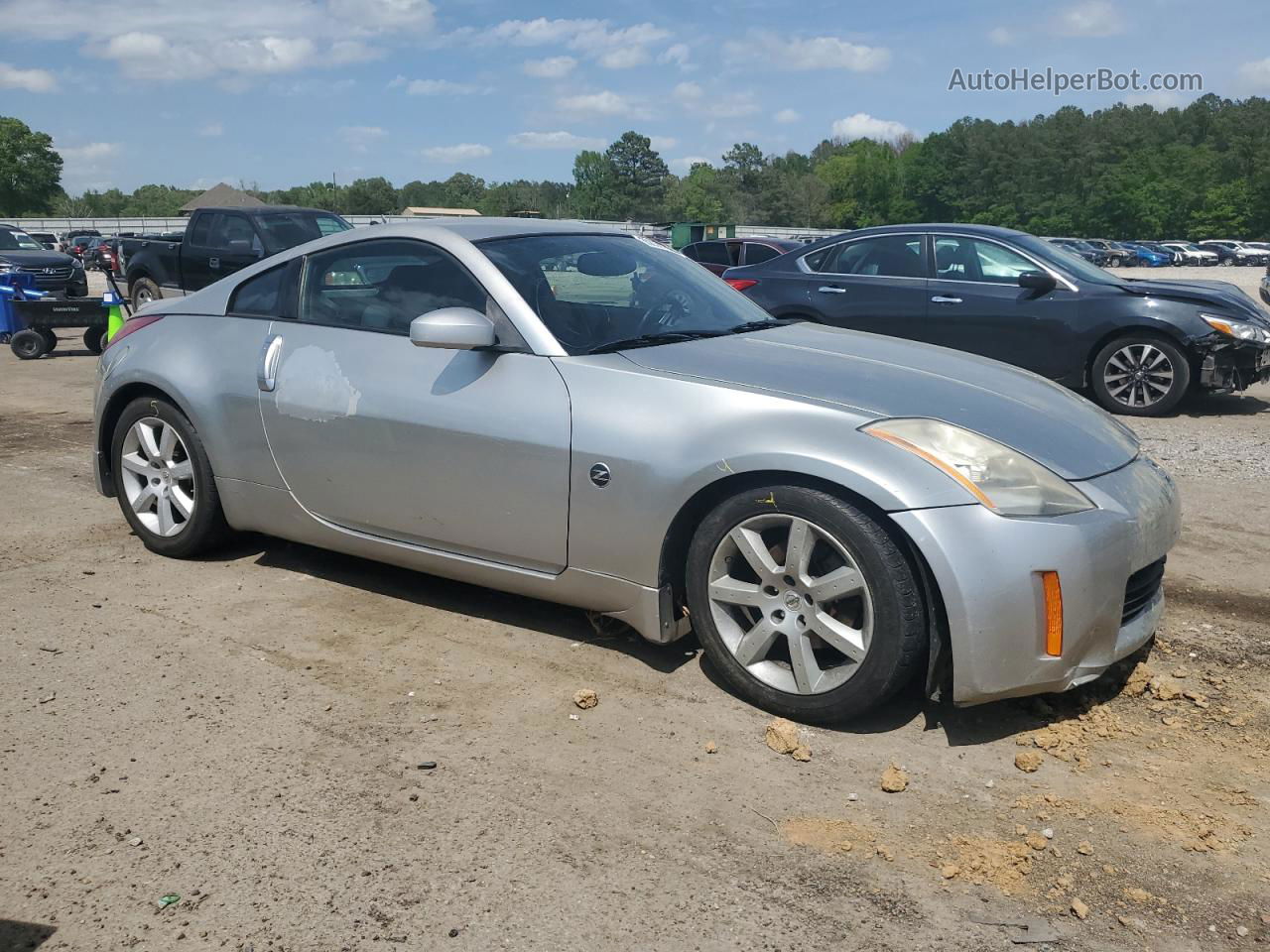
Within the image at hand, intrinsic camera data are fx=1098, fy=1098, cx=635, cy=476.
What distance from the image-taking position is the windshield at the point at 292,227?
49.2ft

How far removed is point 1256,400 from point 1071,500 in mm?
8264

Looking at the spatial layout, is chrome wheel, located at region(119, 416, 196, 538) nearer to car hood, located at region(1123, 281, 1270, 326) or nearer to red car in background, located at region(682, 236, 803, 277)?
car hood, located at region(1123, 281, 1270, 326)

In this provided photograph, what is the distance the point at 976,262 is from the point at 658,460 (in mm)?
7007

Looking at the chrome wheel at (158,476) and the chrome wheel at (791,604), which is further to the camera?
the chrome wheel at (158,476)

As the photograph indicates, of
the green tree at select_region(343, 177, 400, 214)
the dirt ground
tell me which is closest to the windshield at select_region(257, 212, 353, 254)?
the dirt ground

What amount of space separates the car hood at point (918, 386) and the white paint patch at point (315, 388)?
1163 millimetres

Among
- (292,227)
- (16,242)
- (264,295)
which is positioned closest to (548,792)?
(264,295)

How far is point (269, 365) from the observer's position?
14.7ft

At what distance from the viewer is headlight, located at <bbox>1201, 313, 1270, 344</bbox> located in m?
8.94

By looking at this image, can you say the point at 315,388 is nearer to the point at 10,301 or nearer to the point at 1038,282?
the point at 1038,282

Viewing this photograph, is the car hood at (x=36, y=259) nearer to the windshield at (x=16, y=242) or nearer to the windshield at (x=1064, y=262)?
the windshield at (x=16, y=242)

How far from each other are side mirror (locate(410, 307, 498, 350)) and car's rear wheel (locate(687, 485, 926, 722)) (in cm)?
104

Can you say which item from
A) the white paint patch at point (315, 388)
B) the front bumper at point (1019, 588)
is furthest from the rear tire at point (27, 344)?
the front bumper at point (1019, 588)

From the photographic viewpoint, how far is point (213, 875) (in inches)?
103
